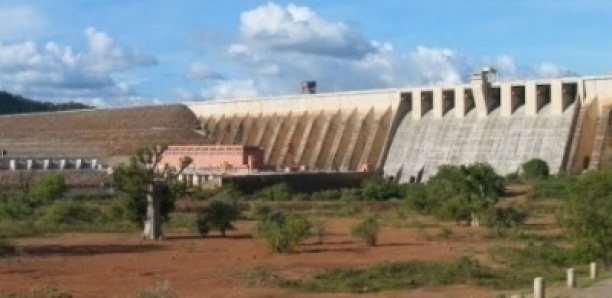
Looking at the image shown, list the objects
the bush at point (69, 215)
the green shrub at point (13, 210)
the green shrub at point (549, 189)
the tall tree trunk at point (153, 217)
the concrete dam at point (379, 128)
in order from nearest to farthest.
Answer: the tall tree trunk at point (153, 217) < the bush at point (69, 215) < the green shrub at point (13, 210) < the green shrub at point (549, 189) < the concrete dam at point (379, 128)

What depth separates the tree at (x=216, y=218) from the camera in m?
37.6

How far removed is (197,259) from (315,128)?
51.5m

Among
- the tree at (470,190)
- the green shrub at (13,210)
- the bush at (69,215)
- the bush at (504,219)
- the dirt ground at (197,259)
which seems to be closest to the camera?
the dirt ground at (197,259)

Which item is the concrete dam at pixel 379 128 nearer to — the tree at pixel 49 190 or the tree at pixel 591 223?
the tree at pixel 49 190

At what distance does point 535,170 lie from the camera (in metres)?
58.2

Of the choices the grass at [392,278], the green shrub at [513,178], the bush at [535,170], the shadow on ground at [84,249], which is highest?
the bush at [535,170]

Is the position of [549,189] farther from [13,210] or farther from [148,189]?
[13,210]

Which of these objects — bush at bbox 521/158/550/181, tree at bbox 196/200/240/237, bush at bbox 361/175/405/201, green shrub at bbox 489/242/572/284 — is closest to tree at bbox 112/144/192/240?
tree at bbox 196/200/240/237

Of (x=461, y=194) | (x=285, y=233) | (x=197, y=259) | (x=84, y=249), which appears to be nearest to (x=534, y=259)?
(x=285, y=233)

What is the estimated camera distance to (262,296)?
20703 millimetres

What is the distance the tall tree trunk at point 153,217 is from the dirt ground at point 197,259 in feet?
1.36

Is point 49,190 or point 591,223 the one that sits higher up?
point 49,190

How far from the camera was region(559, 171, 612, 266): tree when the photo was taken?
24.1 meters

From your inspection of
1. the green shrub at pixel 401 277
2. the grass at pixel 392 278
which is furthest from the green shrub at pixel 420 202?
the grass at pixel 392 278
